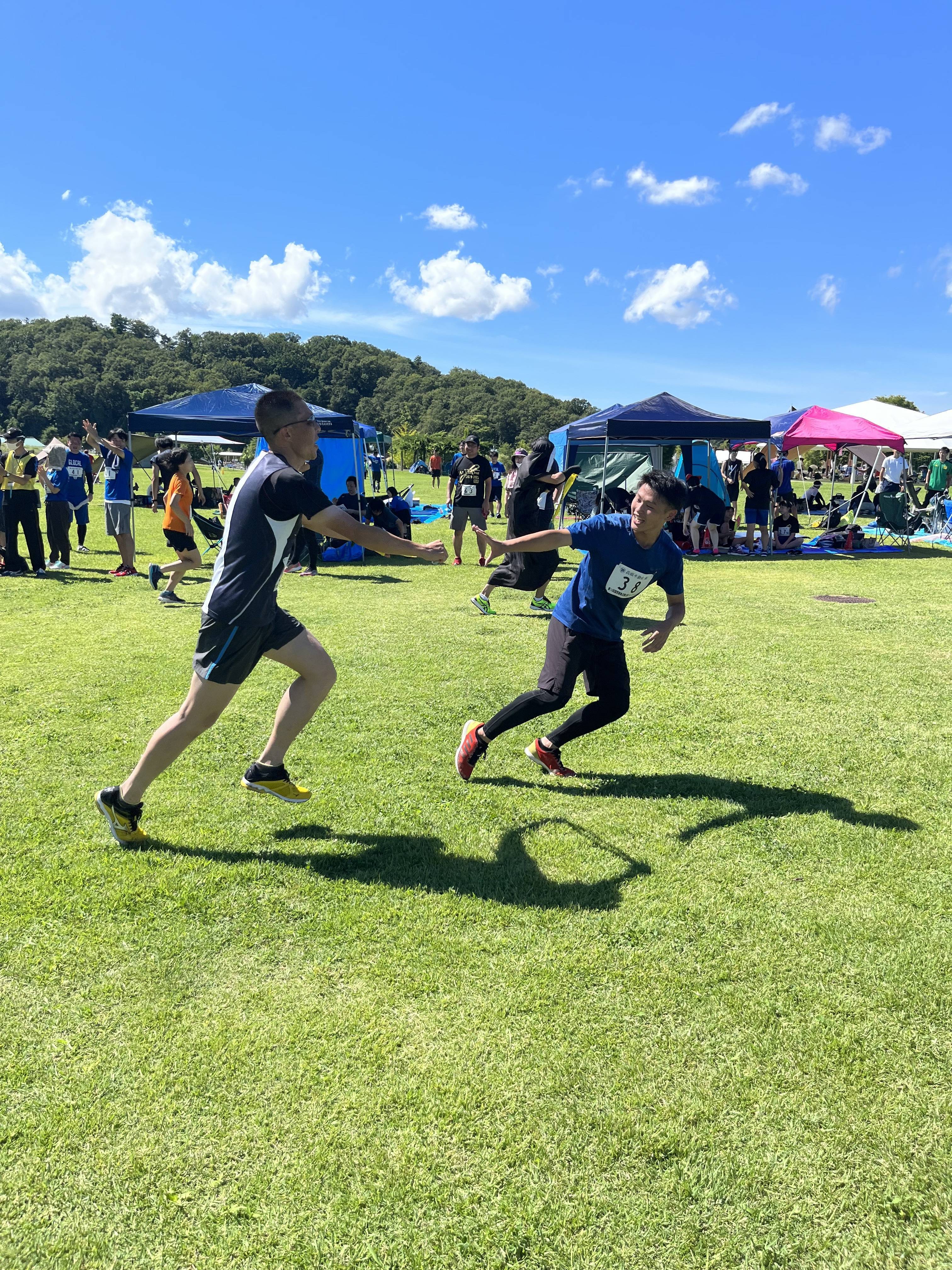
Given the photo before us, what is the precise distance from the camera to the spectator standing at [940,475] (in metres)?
20.7

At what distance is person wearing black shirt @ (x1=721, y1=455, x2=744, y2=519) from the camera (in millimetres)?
21266

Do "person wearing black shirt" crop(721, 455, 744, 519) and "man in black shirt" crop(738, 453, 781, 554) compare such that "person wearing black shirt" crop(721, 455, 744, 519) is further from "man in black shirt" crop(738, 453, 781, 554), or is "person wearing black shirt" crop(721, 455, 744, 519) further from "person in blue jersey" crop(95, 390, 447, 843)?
"person in blue jersey" crop(95, 390, 447, 843)

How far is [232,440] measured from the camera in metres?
20.6

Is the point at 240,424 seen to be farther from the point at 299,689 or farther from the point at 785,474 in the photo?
the point at 785,474

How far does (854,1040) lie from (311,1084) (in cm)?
181

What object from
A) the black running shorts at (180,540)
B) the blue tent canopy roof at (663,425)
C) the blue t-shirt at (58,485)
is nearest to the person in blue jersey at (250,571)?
the black running shorts at (180,540)

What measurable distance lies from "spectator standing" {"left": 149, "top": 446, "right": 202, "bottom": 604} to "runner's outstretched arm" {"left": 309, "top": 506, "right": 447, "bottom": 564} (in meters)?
6.99

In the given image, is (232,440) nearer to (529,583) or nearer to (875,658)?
(529,583)

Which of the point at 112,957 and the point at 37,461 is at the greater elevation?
the point at 37,461

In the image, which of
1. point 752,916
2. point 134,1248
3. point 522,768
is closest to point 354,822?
point 522,768

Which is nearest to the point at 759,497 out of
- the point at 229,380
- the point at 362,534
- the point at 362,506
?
the point at 362,506

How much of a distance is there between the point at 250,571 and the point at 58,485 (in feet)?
34.1

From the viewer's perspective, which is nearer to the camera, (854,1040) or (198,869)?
(854,1040)

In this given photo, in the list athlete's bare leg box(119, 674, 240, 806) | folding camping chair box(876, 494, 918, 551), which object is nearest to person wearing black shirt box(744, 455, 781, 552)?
folding camping chair box(876, 494, 918, 551)
